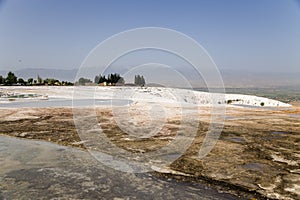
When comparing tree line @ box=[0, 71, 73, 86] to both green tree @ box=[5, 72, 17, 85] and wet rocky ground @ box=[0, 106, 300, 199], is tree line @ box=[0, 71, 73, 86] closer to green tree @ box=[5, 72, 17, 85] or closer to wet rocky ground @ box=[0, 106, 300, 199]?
green tree @ box=[5, 72, 17, 85]

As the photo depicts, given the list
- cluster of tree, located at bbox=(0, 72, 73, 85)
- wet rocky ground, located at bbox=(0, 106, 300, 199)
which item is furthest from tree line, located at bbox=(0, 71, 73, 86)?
wet rocky ground, located at bbox=(0, 106, 300, 199)

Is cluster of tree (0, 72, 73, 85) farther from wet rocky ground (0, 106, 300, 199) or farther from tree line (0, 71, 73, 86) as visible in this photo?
wet rocky ground (0, 106, 300, 199)

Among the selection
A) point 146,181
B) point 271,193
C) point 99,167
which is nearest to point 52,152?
point 99,167

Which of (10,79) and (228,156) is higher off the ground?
(10,79)

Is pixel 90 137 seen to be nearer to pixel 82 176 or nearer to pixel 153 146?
pixel 153 146

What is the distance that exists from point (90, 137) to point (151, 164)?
4055 millimetres

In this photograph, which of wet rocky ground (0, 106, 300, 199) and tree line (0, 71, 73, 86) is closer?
wet rocky ground (0, 106, 300, 199)

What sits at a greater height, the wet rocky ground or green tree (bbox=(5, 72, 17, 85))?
green tree (bbox=(5, 72, 17, 85))

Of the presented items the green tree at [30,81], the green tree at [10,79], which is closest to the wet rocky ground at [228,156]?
the green tree at [10,79]

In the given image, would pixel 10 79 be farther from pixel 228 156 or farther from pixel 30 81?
pixel 228 156

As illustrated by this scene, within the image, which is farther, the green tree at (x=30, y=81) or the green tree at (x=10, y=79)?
the green tree at (x=30, y=81)

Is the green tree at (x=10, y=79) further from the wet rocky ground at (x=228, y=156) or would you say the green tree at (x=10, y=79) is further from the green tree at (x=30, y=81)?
the wet rocky ground at (x=228, y=156)

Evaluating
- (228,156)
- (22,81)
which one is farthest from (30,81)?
(228,156)

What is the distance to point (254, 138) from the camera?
34.5 ft
